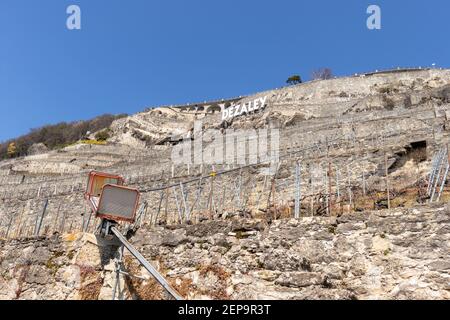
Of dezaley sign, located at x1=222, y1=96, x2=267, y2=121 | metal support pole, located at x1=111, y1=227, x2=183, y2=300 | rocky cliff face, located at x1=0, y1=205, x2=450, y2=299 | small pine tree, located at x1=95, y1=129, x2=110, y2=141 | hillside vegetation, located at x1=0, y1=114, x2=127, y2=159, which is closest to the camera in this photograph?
rocky cliff face, located at x1=0, y1=205, x2=450, y2=299

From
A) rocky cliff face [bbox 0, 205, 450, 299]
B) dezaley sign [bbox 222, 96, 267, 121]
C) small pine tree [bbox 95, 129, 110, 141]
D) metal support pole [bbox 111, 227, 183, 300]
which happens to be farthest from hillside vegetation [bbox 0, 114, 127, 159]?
metal support pole [bbox 111, 227, 183, 300]

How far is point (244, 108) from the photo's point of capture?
52594 millimetres

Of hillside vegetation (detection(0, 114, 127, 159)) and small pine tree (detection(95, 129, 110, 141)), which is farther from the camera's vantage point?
hillside vegetation (detection(0, 114, 127, 159))

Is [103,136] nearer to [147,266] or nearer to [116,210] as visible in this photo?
[116,210]

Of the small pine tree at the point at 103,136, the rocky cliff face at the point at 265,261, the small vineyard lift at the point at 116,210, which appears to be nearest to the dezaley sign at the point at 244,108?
the small pine tree at the point at 103,136

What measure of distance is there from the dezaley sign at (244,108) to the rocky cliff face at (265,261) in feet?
144

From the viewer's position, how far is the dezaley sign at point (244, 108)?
5159cm

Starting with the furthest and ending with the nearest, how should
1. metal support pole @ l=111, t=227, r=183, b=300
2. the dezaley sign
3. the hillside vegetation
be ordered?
→ 1. the hillside vegetation
2. the dezaley sign
3. metal support pole @ l=111, t=227, r=183, b=300

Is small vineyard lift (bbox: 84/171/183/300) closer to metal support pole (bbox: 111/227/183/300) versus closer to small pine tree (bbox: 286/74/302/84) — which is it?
metal support pole (bbox: 111/227/183/300)

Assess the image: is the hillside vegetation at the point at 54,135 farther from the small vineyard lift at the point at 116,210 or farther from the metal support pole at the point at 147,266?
the metal support pole at the point at 147,266

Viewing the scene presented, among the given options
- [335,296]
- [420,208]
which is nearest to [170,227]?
[335,296]

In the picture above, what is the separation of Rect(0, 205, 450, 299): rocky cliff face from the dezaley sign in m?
43.8

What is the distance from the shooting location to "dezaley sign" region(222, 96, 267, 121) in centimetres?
5159
